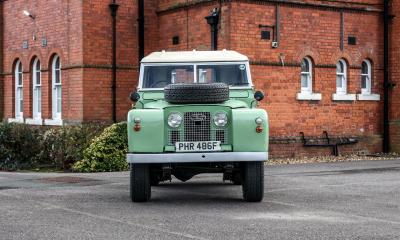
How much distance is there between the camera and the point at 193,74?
1209 centimetres

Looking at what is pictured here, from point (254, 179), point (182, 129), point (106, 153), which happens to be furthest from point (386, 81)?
point (182, 129)

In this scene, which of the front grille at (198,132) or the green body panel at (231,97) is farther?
the green body panel at (231,97)

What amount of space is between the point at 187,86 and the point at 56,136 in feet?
27.7

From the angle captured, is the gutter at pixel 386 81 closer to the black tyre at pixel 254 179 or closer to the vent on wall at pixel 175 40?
the vent on wall at pixel 175 40

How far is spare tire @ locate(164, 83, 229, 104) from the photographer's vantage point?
10.8 metres

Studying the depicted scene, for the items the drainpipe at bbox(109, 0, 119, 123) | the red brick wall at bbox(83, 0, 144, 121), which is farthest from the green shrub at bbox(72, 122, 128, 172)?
the drainpipe at bbox(109, 0, 119, 123)

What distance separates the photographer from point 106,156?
56.3ft

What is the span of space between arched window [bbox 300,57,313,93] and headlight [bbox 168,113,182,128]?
33.4ft

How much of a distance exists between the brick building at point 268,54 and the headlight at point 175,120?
27.5ft

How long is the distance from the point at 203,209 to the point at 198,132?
1.18 metres

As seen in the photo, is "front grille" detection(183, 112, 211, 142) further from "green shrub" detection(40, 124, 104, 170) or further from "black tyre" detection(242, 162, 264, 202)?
"green shrub" detection(40, 124, 104, 170)

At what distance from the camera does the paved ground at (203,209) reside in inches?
326

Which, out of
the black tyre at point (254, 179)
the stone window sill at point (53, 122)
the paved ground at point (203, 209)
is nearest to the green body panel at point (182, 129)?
the black tyre at point (254, 179)

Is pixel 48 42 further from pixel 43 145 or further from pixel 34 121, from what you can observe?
pixel 43 145
